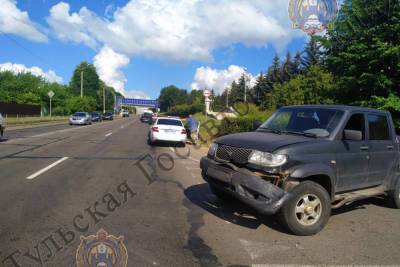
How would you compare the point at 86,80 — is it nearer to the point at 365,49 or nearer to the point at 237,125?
the point at 237,125

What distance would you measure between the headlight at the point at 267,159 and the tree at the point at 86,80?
108m

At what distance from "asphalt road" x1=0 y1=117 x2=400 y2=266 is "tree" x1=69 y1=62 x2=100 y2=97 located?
346 feet

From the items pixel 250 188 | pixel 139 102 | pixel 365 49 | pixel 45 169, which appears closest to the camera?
pixel 250 188

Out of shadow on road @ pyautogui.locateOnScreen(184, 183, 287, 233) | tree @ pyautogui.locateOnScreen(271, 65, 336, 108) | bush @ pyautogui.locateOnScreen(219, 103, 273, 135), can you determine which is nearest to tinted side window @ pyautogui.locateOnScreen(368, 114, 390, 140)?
shadow on road @ pyautogui.locateOnScreen(184, 183, 287, 233)

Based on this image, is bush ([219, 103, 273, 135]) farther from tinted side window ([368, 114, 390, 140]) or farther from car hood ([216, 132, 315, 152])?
car hood ([216, 132, 315, 152])

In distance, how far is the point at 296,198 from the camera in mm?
4977

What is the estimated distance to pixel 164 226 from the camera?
17.0 feet

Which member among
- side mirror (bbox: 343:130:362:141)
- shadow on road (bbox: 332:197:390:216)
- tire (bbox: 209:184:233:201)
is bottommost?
shadow on road (bbox: 332:197:390:216)

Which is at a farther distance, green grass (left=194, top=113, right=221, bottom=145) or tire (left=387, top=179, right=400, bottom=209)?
green grass (left=194, top=113, right=221, bottom=145)

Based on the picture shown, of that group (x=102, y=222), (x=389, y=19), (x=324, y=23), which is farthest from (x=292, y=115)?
(x=324, y=23)

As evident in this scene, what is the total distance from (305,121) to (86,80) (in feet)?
368

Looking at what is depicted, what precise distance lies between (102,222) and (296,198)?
290 centimetres

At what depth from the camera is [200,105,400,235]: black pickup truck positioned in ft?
16.3

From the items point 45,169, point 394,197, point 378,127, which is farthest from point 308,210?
point 45,169
